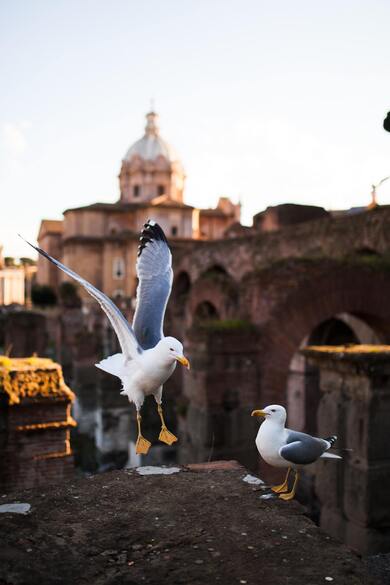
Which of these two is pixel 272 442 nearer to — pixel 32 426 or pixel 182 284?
pixel 32 426

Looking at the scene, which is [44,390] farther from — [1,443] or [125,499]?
[125,499]

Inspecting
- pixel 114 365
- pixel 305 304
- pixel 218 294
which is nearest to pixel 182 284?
pixel 218 294

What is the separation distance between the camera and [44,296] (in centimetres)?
4334

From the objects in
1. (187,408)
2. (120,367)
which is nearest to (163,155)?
(187,408)

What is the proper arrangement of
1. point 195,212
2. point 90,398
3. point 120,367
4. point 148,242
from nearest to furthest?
1. point 120,367
2. point 148,242
3. point 90,398
4. point 195,212

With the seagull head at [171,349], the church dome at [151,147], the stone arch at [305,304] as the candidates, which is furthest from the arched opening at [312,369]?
the church dome at [151,147]

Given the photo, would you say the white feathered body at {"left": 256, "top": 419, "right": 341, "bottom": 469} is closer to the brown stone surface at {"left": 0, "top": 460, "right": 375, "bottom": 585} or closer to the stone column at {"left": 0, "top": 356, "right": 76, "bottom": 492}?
the brown stone surface at {"left": 0, "top": 460, "right": 375, "bottom": 585}

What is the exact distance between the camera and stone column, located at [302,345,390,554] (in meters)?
5.18

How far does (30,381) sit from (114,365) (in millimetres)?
3122

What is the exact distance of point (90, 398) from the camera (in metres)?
15.8

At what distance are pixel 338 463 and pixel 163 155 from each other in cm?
4144

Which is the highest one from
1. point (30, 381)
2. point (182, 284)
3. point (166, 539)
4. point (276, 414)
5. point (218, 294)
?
point (182, 284)

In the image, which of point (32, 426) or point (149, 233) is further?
point (32, 426)

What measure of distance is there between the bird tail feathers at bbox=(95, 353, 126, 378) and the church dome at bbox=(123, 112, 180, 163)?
4356cm
